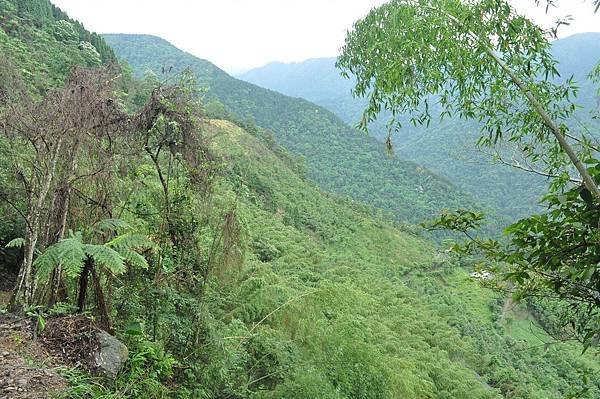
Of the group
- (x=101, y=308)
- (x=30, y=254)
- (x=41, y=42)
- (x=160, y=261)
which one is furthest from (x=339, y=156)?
(x=101, y=308)

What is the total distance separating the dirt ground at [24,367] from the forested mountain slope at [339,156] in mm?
45940

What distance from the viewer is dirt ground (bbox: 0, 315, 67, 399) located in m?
3.25

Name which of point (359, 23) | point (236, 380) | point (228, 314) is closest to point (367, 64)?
point (359, 23)

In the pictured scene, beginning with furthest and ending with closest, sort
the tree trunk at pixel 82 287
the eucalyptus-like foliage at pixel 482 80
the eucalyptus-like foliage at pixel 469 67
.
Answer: the tree trunk at pixel 82 287 → the eucalyptus-like foliage at pixel 469 67 → the eucalyptus-like foliage at pixel 482 80

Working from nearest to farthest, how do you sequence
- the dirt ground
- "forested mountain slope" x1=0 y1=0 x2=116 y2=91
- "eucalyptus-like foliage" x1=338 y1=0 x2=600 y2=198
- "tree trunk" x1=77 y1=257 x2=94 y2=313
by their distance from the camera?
"eucalyptus-like foliage" x1=338 y1=0 x2=600 y2=198 < the dirt ground < "tree trunk" x1=77 y1=257 x2=94 y2=313 < "forested mountain slope" x1=0 y1=0 x2=116 y2=91

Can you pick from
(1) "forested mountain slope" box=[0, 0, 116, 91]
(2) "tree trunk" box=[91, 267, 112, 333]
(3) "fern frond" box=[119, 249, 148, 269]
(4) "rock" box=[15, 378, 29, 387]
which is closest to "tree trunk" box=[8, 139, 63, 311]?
(2) "tree trunk" box=[91, 267, 112, 333]

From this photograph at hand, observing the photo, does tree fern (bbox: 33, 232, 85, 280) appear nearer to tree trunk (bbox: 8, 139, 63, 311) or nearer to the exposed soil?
the exposed soil

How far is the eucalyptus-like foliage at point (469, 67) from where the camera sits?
2762mm

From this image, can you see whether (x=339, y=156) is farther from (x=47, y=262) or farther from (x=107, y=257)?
(x=47, y=262)

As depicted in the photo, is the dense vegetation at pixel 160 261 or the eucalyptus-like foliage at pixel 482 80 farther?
the dense vegetation at pixel 160 261

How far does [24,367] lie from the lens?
3508mm

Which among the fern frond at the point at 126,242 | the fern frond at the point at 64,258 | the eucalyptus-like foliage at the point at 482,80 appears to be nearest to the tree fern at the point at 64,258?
the fern frond at the point at 64,258

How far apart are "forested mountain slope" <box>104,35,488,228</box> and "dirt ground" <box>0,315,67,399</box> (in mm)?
45940

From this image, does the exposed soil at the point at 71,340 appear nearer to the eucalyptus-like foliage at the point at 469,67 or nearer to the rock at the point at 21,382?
the rock at the point at 21,382
